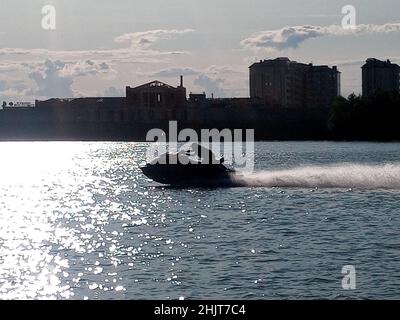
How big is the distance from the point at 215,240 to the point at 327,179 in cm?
3128

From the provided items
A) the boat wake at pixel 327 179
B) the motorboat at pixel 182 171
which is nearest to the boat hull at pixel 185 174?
the motorboat at pixel 182 171

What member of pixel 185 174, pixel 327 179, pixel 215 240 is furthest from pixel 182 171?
pixel 215 240

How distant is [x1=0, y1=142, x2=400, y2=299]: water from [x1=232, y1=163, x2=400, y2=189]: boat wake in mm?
96

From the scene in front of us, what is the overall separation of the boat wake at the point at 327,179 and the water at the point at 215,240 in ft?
0.32

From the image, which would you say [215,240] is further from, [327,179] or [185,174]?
[327,179]

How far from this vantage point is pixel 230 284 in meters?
28.5

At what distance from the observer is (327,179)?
6969 centimetres

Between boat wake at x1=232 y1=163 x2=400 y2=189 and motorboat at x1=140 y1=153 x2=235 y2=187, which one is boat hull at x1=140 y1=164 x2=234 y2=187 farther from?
boat wake at x1=232 y1=163 x2=400 y2=189

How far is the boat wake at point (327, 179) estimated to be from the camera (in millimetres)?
69375

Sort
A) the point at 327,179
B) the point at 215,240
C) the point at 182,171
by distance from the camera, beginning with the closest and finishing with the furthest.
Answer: the point at 215,240 < the point at 182,171 < the point at 327,179

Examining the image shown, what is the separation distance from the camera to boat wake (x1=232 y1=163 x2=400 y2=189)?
69.4m

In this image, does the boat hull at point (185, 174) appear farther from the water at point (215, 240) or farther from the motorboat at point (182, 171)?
the water at point (215, 240)
